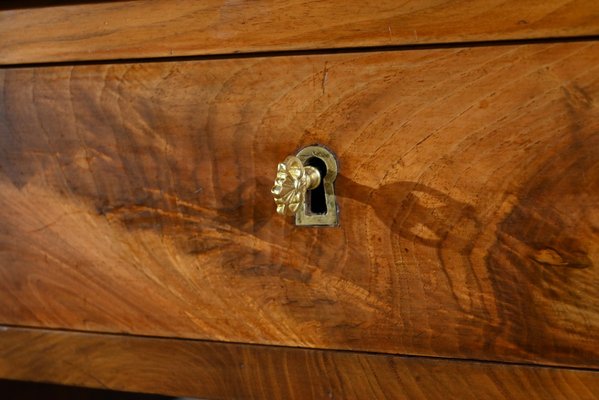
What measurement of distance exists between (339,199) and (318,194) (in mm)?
19

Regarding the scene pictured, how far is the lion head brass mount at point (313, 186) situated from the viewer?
406mm

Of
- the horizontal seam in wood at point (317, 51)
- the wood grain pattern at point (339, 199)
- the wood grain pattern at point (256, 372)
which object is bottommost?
the wood grain pattern at point (256, 372)

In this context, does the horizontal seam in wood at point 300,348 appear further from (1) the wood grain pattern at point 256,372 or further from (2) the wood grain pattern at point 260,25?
(2) the wood grain pattern at point 260,25

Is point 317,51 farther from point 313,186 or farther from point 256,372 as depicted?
point 256,372

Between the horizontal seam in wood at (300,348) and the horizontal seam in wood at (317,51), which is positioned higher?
the horizontal seam in wood at (317,51)

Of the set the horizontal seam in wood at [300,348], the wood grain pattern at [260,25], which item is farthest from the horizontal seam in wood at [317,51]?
the horizontal seam in wood at [300,348]

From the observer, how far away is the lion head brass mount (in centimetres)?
41

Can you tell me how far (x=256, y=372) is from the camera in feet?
1.52

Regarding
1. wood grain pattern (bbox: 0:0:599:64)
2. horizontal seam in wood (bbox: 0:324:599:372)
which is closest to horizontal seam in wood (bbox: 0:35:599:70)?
wood grain pattern (bbox: 0:0:599:64)

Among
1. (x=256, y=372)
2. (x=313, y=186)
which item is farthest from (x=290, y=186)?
(x=256, y=372)

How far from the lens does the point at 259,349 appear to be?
0.46m

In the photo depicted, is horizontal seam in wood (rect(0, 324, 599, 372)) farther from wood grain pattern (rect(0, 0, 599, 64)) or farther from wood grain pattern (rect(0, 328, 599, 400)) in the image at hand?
wood grain pattern (rect(0, 0, 599, 64))

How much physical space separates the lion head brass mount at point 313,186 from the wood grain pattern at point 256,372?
0.09m

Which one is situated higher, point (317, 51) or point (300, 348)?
point (317, 51)
